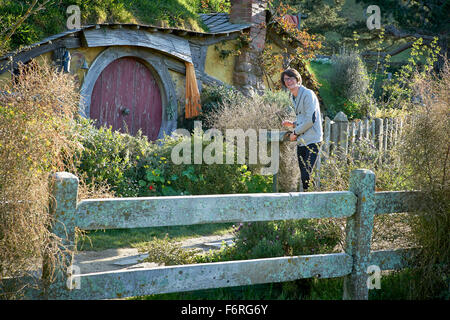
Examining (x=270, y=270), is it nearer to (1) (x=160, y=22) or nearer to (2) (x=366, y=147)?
(2) (x=366, y=147)

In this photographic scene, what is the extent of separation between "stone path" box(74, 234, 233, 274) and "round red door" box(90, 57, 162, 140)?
4.74 m

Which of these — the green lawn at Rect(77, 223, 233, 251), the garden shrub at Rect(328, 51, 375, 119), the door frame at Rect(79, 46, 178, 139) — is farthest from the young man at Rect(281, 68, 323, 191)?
the garden shrub at Rect(328, 51, 375, 119)

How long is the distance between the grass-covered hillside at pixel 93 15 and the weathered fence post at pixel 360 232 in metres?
5.85

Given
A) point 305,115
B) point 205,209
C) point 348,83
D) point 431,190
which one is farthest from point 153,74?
point 348,83

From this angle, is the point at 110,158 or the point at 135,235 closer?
the point at 135,235

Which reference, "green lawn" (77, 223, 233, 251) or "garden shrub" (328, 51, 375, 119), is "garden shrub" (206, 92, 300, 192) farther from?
"garden shrub" (328, 51, 375, 119)

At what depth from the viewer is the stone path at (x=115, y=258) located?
4449 mm

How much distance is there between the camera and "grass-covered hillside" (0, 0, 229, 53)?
8570 mm

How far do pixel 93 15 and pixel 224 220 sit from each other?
7.85 metres

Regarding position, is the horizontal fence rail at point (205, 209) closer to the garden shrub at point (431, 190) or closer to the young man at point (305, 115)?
the garden shrub at point (431, 190)

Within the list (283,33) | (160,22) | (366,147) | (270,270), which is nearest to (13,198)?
(270,270)

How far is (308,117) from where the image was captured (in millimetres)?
5766

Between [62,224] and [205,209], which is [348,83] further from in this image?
[62,224]

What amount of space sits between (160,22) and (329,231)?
26.4 ft
